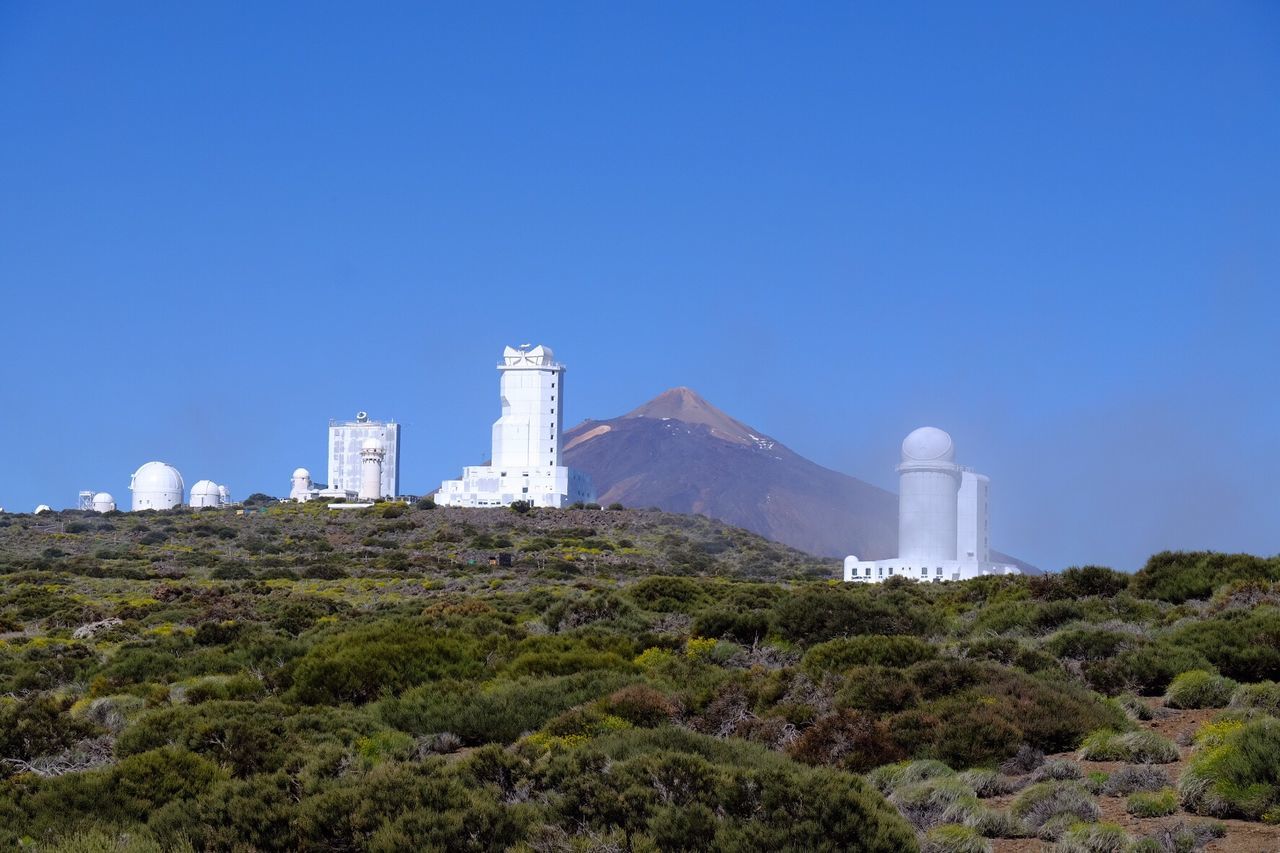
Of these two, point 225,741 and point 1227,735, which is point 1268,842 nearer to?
point 1227,735

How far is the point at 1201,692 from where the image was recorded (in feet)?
39.1

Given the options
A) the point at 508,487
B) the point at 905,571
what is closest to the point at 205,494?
the point at 508,487

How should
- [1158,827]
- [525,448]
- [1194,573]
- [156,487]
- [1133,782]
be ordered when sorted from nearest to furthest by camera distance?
1. [1158,827]
2. [1133,782]
3. [1194,573]
4. [525,448]
5. [156,487]

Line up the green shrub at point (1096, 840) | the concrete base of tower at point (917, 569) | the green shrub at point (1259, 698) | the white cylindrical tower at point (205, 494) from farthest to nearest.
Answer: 1. the white cylindrical tower at point (205, 494)
2. the concrete base of tower at point (917, 569)
3. the green shrub at point (1259, 698)
4. the green shrub at point (1096, 840)

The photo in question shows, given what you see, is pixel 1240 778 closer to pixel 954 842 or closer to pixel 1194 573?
pixel 954 842

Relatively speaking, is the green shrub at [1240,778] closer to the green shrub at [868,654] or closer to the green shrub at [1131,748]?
the green shrub at [1131,748]

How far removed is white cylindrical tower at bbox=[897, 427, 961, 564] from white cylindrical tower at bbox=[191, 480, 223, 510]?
47905mm

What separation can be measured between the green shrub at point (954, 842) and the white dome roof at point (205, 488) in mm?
83790

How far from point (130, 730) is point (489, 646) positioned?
5691 millimetres

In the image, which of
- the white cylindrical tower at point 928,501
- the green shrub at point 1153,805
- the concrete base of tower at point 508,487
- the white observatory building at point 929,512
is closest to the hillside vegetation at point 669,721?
the green shrub at point 1153,805

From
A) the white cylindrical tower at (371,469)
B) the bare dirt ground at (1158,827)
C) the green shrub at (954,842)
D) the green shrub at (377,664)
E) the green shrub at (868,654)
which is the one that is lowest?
the green shrub at (954,842)

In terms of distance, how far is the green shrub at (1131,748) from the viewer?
9.96 meters

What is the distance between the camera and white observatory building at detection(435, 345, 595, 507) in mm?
72250

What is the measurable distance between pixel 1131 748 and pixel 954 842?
2827mm
